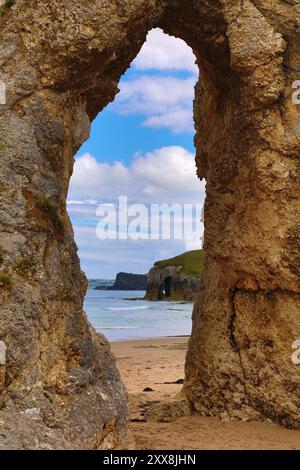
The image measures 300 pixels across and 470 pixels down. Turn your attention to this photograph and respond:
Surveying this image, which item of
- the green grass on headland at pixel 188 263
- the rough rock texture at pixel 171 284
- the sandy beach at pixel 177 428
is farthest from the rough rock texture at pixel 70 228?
the green grass on headland at pixel 188 263

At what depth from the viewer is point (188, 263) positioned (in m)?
75.0

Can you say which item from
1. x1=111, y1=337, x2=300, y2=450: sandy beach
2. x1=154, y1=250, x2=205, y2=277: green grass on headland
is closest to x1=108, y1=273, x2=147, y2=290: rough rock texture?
x1=154, y1=250, x2=205, y2=277: green grass on headland

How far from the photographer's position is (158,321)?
143ft

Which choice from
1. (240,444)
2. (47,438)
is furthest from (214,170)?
(47,438)

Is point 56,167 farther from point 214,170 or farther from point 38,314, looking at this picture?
point 214,170

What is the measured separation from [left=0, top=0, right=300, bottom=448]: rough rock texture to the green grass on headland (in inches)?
2335

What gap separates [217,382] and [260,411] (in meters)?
1.01

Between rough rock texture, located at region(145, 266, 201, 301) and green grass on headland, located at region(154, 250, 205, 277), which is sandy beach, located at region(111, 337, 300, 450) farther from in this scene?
green grass on headland, located at region(154, 250, 205, 277)

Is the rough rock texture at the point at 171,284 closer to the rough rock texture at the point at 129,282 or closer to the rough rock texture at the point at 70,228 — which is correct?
the rough rock texture at the point at 70,228

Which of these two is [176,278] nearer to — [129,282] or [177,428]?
[177,428]

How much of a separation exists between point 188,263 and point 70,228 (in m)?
67.5

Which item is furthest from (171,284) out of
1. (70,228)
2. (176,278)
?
(70,228)

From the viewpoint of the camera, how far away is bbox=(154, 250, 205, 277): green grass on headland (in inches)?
2822

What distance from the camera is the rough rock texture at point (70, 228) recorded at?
666 centimetres
